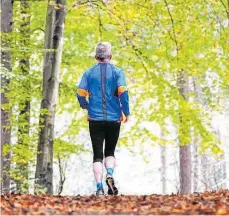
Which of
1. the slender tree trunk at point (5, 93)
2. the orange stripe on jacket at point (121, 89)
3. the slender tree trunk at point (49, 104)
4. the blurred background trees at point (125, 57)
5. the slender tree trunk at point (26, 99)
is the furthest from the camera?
the slender tree trunk at point (26, 99)

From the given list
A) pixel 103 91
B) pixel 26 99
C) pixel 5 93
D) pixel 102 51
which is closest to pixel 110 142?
pixel 103 91

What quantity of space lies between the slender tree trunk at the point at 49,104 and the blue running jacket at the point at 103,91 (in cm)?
317

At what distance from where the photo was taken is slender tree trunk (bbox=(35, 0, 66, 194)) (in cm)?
1117

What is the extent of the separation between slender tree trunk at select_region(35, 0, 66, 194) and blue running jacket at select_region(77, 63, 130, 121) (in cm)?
317

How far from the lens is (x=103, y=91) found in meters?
8.01

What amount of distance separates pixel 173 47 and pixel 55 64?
243 inches

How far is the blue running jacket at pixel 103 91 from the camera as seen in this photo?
26.2ft

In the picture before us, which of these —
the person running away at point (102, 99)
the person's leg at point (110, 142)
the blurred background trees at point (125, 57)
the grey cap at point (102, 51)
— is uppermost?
the blurred background trees at point (125, 57)

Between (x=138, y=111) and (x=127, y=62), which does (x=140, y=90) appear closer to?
(x=138, y=111)

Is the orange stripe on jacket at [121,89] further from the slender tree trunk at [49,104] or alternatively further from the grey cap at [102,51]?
the slender tree trunk at [49,104]

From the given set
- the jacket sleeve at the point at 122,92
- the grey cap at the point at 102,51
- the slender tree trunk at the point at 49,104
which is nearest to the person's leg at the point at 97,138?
the jacket sleeve at the point at 122,92

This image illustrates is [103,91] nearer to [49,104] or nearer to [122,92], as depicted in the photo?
[122,92]

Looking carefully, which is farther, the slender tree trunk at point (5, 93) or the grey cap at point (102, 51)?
the slender tree trunk at point (5, 93)

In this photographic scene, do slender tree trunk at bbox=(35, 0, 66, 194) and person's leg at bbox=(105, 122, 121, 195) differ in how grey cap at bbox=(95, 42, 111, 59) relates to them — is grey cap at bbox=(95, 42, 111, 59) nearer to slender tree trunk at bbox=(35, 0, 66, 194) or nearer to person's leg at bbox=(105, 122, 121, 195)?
person's leg at bbox=(105, 122, 121, 195)
